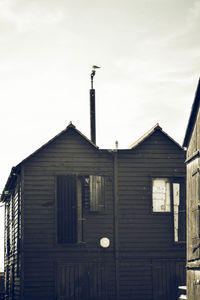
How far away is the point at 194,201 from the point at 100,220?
24.9ft

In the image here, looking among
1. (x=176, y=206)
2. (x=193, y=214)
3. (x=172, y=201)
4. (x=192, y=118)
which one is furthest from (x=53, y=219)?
(x=192, y=118)

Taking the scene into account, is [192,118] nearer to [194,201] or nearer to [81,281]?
[194,201]

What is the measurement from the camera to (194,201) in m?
19.9

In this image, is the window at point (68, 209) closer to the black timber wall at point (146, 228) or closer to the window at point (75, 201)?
the window at point (75, 201)

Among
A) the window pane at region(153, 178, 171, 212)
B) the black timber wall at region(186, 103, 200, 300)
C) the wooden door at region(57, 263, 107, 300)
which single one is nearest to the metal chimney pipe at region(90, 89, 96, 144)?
the window pane at region(153, 178, 171, 212)

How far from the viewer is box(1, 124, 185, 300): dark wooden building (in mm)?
26125

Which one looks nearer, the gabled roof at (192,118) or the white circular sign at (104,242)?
the gabled roof at (192,118)

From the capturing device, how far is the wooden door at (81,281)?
25938 millimetres

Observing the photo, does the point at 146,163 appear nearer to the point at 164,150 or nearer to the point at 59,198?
the point at 164,150

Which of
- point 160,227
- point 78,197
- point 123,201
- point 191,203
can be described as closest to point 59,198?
point 78,197

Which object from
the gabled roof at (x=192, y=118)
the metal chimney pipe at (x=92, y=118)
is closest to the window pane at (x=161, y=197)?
the metal chimney pipe at (x=92, y=118)

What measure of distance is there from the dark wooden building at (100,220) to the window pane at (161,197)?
44 mm

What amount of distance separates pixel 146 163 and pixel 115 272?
4928 mm

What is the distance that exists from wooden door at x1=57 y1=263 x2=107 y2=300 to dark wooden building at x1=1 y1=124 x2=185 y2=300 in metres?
0.04
